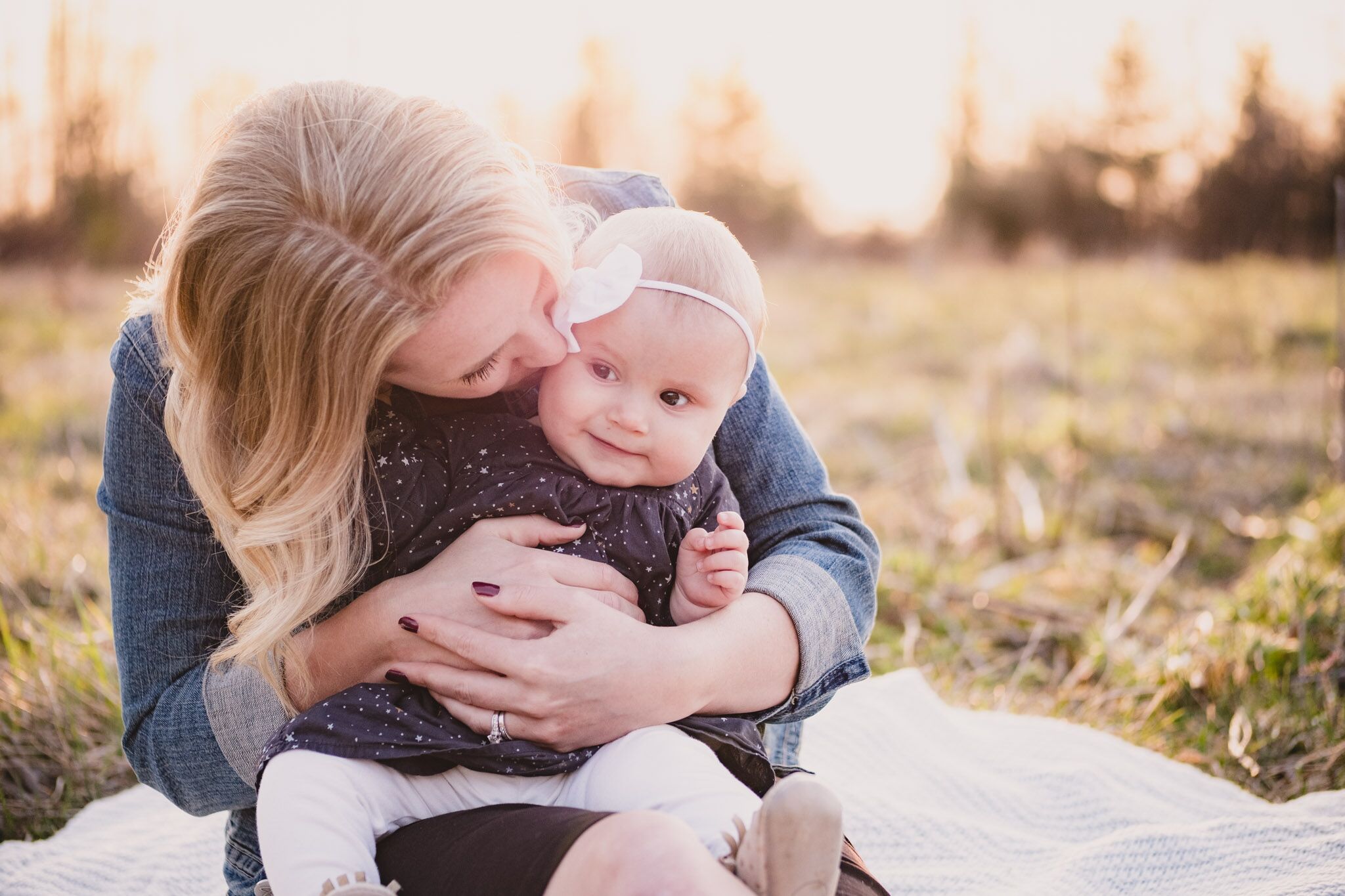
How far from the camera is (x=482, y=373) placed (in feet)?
5.07

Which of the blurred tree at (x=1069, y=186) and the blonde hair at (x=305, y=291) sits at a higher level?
the blonde hair at (x=305, y=291)

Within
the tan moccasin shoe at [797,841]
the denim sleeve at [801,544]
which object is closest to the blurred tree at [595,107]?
the denim sleeve at [801,544]

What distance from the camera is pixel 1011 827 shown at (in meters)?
2.37

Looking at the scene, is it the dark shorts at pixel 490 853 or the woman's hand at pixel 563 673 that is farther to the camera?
the woman's hand at pixel 563 673

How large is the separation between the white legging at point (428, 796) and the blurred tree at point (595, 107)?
11.1 m

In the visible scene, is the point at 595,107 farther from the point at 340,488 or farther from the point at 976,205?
the point at 340,488

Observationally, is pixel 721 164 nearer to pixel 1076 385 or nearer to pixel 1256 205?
pixel 1256 205

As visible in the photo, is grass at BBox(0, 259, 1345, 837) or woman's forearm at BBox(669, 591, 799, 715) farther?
grass at BBox(0, 259, 1345, 837)

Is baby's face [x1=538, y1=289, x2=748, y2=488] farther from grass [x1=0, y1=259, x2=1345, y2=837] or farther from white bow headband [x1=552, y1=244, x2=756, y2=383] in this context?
grass [x1=0, y1=259, x2=1345, y2=837]

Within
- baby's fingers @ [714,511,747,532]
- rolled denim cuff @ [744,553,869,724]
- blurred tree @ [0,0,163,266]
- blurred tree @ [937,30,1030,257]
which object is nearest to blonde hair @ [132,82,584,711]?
baby's fingers @ [714,511,747,532]

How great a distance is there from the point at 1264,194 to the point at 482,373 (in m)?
11.0

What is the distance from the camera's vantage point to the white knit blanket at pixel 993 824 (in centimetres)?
210

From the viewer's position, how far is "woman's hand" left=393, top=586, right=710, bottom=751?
1427 millimetres

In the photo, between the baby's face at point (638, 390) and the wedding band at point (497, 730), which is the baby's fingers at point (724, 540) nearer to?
the baby's face at point (638, 390)
